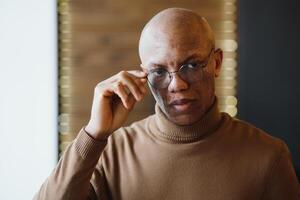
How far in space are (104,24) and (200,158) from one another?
1126 millimetres

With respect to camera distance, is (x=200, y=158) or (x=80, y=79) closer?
(x=200, y=158)

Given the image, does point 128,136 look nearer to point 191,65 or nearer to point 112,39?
point 191,65

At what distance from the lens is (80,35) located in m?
2.14

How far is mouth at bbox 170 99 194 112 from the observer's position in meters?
1.21

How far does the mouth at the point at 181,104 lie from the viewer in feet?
3.99

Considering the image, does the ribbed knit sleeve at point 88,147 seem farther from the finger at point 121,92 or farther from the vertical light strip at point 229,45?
the vertical light strip at point 229,45

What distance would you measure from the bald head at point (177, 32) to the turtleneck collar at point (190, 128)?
24cm

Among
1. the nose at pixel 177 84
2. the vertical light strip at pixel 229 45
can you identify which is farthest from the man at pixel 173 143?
the vertical light strip at pixel 229 45

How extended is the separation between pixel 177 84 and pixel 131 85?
0.15 metres

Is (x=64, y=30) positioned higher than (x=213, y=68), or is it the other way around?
(x=64, y=30)
